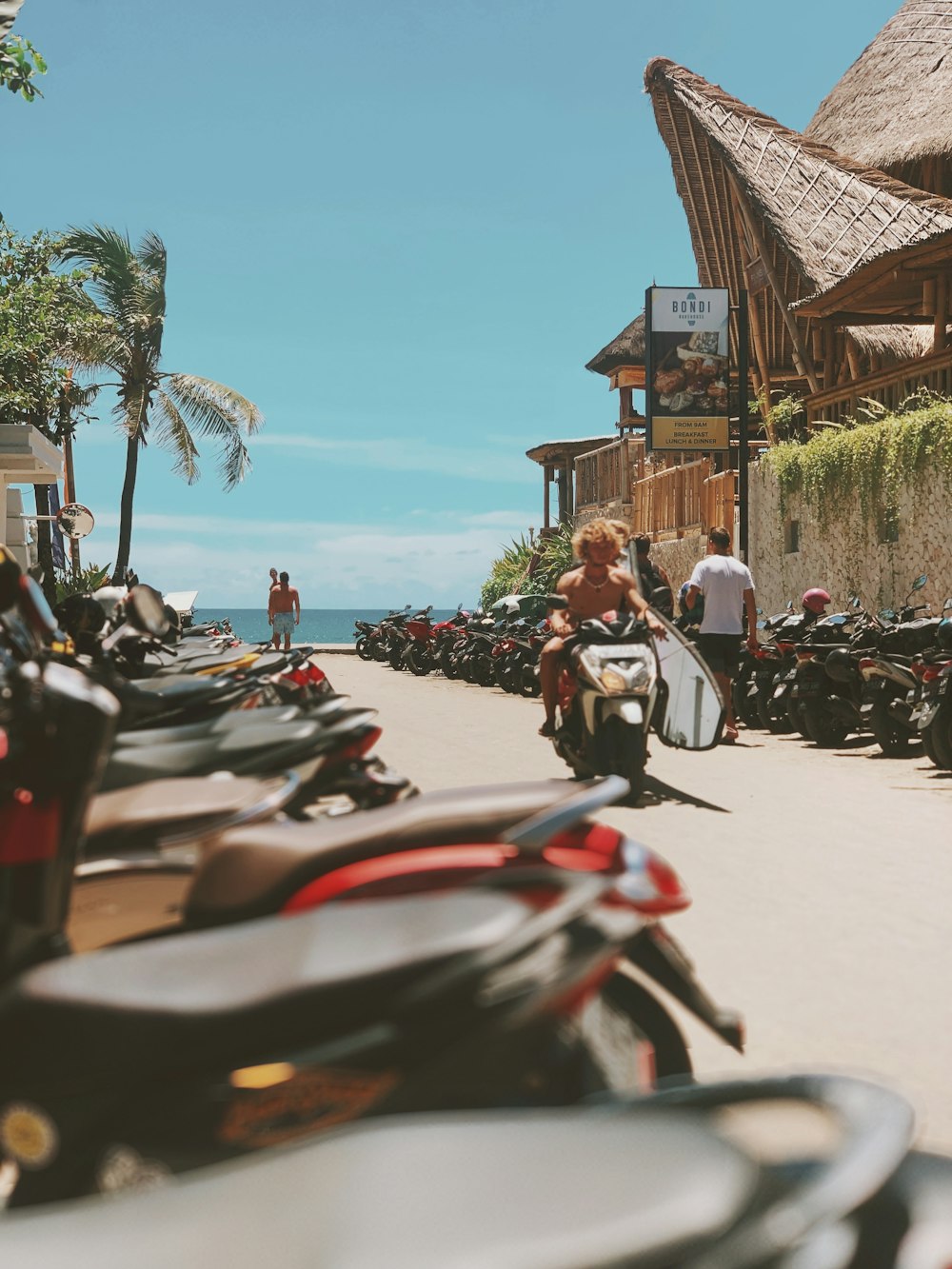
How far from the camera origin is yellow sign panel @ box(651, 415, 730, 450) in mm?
22219

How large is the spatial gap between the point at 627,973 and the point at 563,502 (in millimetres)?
43288

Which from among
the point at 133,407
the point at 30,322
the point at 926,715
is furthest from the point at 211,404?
the point at 926,715

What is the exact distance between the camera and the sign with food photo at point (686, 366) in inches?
870

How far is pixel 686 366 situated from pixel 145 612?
1804 cm

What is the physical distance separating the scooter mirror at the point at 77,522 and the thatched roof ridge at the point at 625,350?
15.8 meters

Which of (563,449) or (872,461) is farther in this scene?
(563,449)

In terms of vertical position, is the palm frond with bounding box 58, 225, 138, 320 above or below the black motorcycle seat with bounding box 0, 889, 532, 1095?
above

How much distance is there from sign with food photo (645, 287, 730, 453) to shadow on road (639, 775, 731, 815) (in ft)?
42.1

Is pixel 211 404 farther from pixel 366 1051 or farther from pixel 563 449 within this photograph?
pixel 366 1051

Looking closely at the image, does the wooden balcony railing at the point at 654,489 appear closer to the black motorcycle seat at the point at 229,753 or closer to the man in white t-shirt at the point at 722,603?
the man in white t-shirt at the point at 722,603

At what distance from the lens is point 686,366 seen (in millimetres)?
22156

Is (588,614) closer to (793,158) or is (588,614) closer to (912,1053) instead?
(912,1053)

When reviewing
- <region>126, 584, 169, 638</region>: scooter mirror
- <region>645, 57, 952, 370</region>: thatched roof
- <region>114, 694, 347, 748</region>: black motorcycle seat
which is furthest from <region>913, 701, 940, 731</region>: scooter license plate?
<region>645, 57, 952, 370</region>: thatched roof

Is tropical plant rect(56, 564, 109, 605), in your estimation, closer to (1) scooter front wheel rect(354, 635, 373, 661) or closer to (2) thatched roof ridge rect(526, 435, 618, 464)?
(1) scooter front wheel rect(354, 635, 373, 661)
